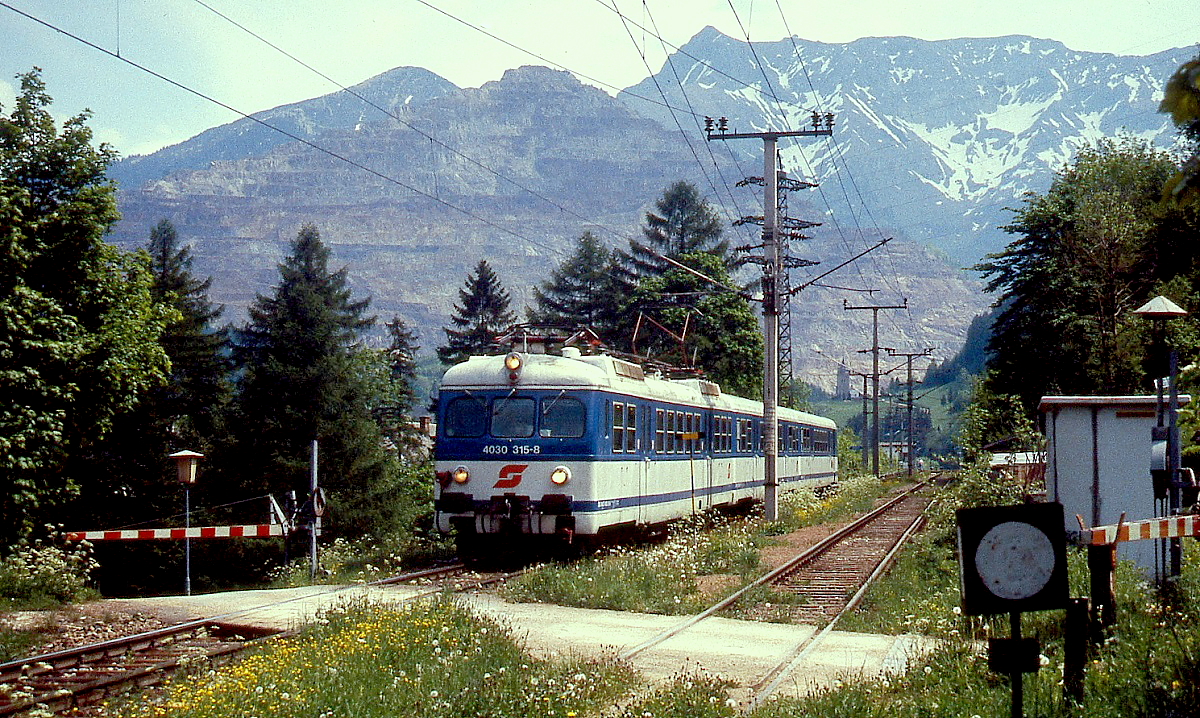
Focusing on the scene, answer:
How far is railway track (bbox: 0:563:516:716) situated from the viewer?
911cm

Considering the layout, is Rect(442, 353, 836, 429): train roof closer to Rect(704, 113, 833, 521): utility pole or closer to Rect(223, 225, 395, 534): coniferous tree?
Rect(704, 113, 833, 521): utility pole

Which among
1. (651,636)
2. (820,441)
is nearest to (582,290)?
(820,441)

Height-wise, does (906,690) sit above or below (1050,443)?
below

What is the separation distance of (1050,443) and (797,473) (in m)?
16.1

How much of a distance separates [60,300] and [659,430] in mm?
12464

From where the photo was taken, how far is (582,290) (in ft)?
253

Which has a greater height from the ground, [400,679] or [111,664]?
[400,679]

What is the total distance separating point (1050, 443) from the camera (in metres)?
18.5

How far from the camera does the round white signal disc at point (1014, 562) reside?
541 centimetres

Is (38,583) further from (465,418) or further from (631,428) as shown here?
(631,428)

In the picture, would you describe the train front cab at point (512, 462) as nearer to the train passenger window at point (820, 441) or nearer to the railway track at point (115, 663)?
the railway track at point (115, 663)

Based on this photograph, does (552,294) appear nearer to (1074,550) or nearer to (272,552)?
(272,552)

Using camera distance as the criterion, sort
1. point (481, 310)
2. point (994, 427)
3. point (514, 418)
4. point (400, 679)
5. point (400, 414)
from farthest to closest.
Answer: point (481, 310) < point (400, 414) < point (994, 427) < point (514, 418) < point (400, 679)

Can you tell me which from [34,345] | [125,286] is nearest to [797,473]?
[125,286]
